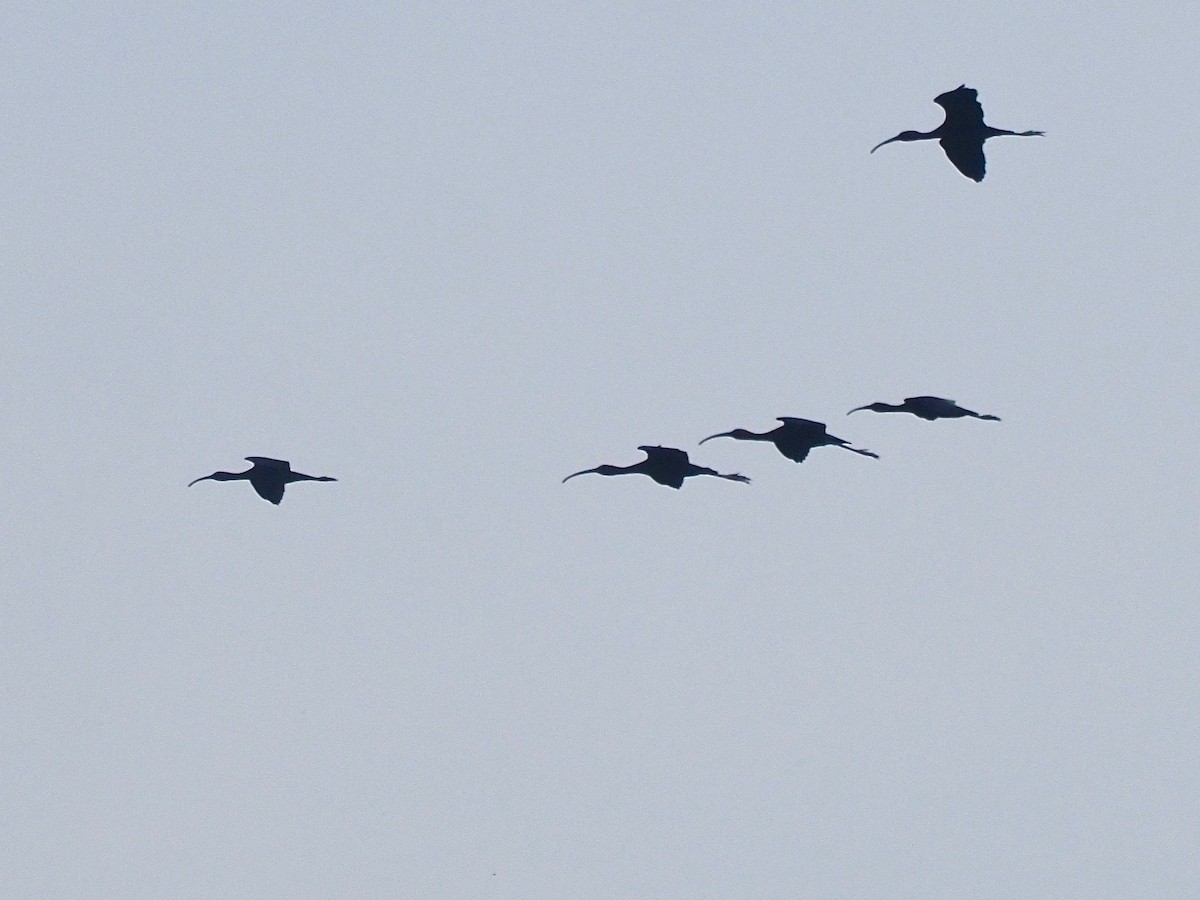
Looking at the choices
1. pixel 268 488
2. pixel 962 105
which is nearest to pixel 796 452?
pixel 962 105

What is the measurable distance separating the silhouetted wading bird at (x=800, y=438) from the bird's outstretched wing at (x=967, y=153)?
4.79 m

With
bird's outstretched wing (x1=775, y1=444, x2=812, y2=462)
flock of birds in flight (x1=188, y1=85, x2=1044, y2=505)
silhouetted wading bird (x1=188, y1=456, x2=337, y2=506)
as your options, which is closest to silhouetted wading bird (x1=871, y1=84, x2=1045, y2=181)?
flock of birds in flight (x1=188, y1=85, x2=1044, y2=505)

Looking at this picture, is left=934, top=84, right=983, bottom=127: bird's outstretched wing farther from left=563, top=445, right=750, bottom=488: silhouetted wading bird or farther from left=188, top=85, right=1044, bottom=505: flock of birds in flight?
left=563, top=445, right=750, bottom=488: silhouetted wading bird

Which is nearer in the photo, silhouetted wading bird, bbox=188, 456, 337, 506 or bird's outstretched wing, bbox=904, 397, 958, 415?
bird's outstretched wing, bbox=904, 397, 958, 415

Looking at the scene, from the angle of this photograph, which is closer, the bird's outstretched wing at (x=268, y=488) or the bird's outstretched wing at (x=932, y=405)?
the bird's outstretched wing at (x=932, y=405)

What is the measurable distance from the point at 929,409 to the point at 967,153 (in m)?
4.23

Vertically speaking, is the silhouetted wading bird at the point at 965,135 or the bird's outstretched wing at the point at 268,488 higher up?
the silhouetted wading bird at the point at 965,135

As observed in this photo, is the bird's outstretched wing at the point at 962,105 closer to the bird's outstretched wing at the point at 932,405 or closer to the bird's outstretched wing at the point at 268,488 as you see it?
the bird's outstretched wing at the point at 932,405

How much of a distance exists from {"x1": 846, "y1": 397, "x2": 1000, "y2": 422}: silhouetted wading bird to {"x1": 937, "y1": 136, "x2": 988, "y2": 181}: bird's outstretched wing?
3.73 metres

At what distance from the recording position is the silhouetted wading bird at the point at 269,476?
53719 millimetres

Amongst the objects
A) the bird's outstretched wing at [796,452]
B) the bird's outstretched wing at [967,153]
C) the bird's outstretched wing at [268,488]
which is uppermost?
the bird's outstretched wing at [967,153]

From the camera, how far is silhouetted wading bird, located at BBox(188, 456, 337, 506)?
53719 millimetres

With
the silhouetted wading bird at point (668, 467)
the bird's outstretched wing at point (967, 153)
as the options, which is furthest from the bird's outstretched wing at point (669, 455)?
the bird's outstretched wing at point (967, 153)

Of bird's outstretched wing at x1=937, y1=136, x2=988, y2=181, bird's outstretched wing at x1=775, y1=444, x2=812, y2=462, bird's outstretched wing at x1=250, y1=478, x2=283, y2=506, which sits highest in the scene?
bird's outstretched wing at x1=937, y1=136, x2=988, y2=181
